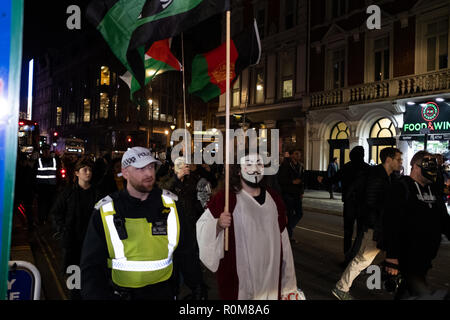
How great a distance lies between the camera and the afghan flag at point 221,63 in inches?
214

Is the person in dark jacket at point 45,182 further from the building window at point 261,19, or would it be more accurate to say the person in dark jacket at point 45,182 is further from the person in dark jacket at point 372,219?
the building window at point 261,19

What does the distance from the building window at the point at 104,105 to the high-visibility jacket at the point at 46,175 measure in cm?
4569

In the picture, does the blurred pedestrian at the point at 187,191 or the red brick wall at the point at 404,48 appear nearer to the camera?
the blurred pedestrian at the point at 187,191

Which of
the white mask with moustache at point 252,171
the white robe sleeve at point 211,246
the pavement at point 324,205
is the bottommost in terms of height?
the pavement at point 324,205

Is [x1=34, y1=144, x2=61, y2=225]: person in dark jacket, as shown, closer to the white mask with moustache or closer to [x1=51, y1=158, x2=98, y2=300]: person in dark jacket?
[x1=51, y1=158, x2=98, y2=300]: person in dark jacket

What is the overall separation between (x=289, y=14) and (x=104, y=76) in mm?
39836

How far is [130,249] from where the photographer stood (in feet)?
7.17

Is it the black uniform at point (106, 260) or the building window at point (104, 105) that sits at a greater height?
the building window at point (104, 105)

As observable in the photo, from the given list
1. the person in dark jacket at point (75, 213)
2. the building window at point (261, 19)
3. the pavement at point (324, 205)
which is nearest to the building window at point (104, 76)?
the building window at point (261, 19)

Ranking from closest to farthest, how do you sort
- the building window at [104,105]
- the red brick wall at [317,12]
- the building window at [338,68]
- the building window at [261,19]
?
the building window at [338,68] < the red brick wall at [317,12] < the building window at [261,19] < the building window at [104,105]

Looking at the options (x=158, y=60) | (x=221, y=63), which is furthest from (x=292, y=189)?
(x=158, y=60)

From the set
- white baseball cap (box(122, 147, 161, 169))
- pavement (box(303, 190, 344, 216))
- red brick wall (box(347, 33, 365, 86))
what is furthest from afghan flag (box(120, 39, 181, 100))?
red brick wall (box(347, 33, 365, 86))
